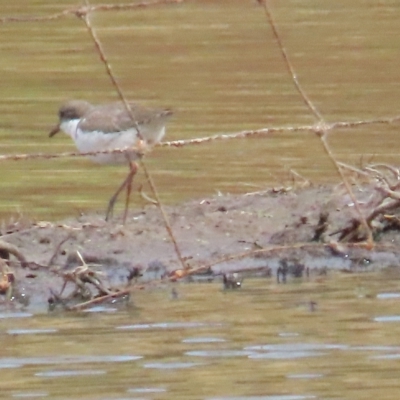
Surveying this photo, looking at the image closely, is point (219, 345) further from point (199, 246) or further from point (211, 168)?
point (211, 168)

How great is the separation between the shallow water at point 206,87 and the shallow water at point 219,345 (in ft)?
9.35

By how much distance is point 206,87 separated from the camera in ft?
54.2

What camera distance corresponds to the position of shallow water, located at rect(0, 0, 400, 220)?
41.3 ft

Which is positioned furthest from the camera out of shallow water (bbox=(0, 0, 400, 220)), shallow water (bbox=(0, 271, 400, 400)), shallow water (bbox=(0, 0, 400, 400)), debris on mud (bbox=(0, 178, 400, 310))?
shallow water (bbox=(0, 0, 400, 220))

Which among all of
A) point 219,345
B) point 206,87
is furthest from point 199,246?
point 206,87

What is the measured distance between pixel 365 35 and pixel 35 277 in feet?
37.6

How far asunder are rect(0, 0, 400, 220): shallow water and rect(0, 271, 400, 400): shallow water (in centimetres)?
285

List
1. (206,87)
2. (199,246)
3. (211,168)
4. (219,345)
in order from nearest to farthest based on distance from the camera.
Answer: (219,345)
(199,246)
(211,168)
(206,87)

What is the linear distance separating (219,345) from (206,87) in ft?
29.1

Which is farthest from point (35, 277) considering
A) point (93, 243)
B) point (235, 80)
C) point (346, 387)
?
point (235, 80)

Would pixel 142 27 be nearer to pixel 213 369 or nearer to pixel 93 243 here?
pixel 93 243

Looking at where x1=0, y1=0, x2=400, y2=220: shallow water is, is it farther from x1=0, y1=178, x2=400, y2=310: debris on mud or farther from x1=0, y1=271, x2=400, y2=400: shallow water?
x1=0, y1=271, x2=400, y2=400: shallow water

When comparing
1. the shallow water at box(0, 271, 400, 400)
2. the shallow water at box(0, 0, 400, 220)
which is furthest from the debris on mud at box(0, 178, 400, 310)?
the shallow water at box(0, 0, 400, 220)

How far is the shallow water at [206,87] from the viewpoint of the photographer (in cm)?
1260
